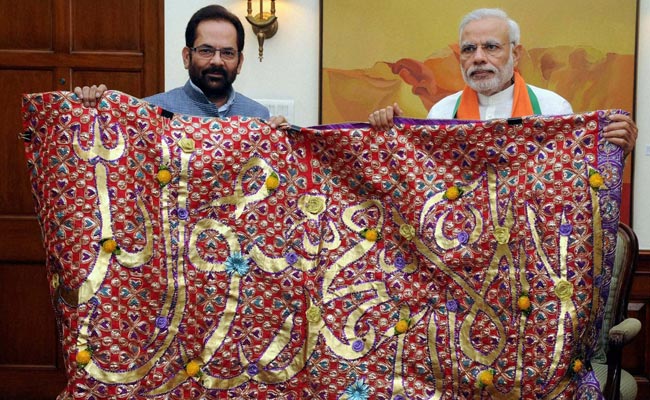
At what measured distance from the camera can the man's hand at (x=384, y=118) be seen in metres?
2.75

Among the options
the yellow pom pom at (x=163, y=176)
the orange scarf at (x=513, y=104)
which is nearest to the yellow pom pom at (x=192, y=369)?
the yellow pom pom at (x=163, y=176)

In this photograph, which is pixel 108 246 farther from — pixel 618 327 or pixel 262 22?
pixel 262 22

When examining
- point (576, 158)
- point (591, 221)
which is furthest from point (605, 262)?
point (576, 158)

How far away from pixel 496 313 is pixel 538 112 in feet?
3.14

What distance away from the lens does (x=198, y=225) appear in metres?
2.69

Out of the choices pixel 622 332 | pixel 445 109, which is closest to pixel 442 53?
pixel 445 109

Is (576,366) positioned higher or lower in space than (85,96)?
lower

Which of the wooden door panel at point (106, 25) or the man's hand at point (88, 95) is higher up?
the wooden door panel at point (106, 25)

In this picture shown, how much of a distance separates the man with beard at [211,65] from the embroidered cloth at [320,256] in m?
0.45

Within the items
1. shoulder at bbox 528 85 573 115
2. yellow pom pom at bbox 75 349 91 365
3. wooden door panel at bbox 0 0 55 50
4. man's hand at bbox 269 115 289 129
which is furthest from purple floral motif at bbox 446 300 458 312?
wooden door panel at bbox 0 0 55 50

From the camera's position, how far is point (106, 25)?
→ 4328 mm

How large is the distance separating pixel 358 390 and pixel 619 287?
3.41 ft

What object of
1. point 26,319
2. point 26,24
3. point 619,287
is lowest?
point 26,319

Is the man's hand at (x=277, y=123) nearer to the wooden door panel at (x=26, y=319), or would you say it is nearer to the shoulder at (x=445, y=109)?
the shoulder at (x=445, y=109)
